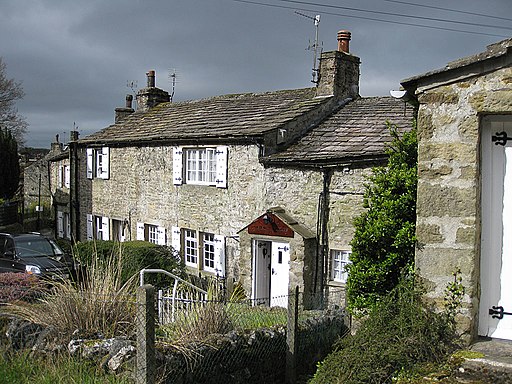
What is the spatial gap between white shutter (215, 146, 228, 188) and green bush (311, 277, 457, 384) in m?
9.68

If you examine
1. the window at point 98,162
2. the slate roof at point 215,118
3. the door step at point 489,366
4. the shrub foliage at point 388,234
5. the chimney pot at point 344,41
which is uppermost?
the chimney pot at point 344,41

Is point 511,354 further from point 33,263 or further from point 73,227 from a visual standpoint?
point 73,227

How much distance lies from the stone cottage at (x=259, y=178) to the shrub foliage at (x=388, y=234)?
2876mm

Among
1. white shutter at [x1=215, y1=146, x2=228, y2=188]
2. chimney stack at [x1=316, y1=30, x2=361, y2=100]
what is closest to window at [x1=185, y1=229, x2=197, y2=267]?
white shutter at [x1=215, y1=146, x2=228, y2=188]

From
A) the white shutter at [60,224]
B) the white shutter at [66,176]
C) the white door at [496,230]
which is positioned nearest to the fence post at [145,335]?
the white door at [496,230]

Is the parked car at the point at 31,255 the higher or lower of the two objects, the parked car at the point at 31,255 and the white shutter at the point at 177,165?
the lower

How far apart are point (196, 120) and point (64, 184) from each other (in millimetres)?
11937

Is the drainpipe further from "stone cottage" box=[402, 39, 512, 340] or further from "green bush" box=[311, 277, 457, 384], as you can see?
"stone cottage" box=[402, 39, 512, 340]

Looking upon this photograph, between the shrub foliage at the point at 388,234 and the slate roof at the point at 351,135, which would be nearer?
the shrub foliage at the point at 388,234

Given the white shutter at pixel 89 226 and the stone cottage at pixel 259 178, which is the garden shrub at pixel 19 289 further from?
the white shutter at pixel 89 226

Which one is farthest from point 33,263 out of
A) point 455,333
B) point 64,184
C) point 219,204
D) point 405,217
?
point 64,184

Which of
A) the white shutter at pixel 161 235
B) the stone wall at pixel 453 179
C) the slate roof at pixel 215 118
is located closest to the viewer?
the stone wall at pixel 453 179

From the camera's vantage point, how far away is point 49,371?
571 cm

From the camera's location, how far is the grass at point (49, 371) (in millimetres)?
5527
